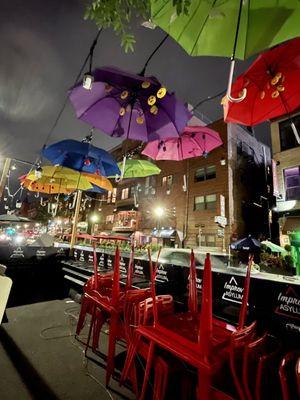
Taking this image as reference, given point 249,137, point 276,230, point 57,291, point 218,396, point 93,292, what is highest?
point 249,137

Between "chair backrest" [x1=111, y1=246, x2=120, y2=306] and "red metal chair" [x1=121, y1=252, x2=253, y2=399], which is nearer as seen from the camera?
"red metal chair" [x1=121, y1=252, x2=253, y2=399]

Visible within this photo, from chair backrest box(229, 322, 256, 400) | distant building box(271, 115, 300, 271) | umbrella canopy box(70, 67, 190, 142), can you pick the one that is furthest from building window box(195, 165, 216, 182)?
chair backrest box(229, 322, 256, 400)

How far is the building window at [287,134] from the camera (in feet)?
53.3

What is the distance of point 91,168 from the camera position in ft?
24.4

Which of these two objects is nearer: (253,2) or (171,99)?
(253,2)

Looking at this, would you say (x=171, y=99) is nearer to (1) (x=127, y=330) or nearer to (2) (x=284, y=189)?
(1) (x=127, y=330)

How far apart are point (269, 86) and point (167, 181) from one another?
22.3 metres

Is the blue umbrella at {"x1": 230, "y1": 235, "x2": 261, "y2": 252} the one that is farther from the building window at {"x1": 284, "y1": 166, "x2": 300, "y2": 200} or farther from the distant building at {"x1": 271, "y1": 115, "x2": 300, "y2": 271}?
the building window at {"x1": 284, "y1": 166, "x2": 300, "y2": 200}

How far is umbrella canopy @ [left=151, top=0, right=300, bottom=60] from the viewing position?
2.76 meters

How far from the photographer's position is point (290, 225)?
14.5 m

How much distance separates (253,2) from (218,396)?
4.72 meters

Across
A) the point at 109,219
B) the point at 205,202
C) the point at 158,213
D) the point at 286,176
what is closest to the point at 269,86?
the point at 286,176

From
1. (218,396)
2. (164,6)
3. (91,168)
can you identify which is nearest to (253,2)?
(164,6)

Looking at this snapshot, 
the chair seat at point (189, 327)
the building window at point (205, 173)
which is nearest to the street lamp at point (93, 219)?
the building window at point (205, 173)
